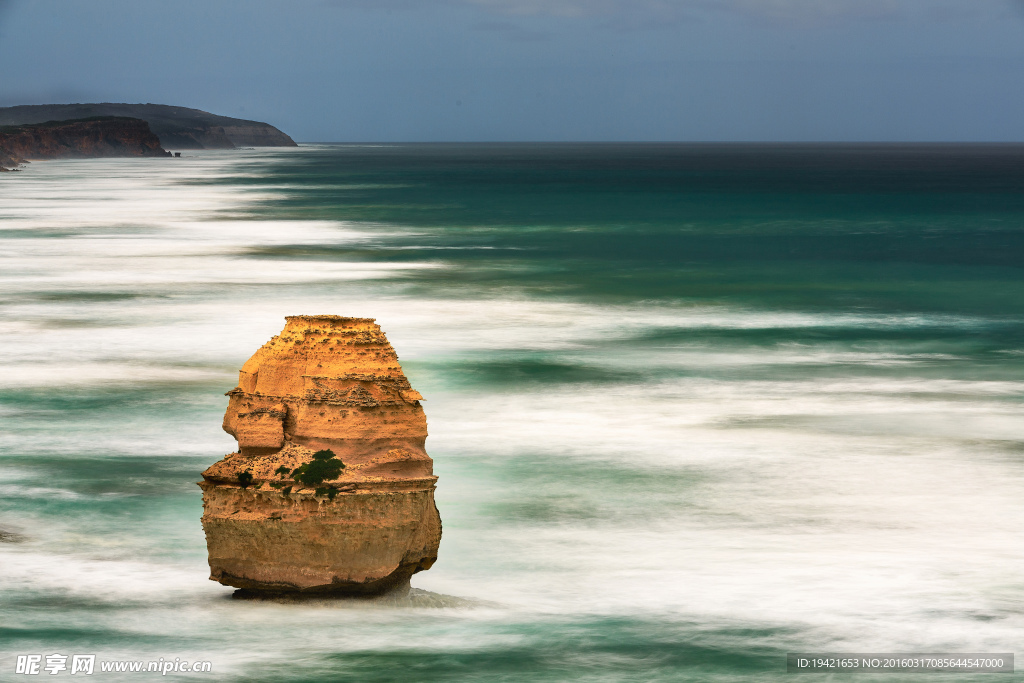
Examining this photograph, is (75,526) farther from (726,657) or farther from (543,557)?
(726,657)

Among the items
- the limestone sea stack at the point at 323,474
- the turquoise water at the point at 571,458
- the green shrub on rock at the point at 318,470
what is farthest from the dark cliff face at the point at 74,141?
the green shrub on rock at the point at 318,470

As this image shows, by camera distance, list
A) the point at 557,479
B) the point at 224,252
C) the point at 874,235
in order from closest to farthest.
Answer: the point at 557,479
the point at 224,252
the point at 874,235

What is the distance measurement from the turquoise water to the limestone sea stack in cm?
32

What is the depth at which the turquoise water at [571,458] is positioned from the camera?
9.82 meters

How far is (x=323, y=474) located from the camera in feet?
29.8

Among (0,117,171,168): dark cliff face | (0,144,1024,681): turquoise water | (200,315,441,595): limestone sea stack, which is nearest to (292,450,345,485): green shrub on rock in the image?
(200,315,441,595): limestone sea stack

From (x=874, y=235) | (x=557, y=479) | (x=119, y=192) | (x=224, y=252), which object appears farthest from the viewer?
(x=119, y=192)

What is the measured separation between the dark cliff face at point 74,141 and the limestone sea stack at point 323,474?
151 m

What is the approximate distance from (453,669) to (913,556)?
4.44 meters

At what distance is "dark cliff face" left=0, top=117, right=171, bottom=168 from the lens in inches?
6516

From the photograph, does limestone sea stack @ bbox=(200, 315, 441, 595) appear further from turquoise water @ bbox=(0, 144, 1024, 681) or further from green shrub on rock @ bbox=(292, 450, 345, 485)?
turquoise water @ bbox=(0, 144, 1024, 681)

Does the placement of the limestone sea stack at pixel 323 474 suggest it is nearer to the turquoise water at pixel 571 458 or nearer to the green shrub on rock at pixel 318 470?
the green shrub on rock at pixel 318 470

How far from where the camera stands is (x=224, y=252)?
135 feet

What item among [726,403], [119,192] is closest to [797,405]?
[726,403]
